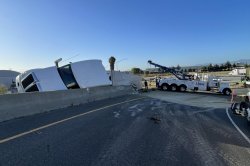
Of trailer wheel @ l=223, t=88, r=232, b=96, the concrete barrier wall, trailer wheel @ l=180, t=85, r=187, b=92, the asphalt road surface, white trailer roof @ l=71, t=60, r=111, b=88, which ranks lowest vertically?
trailer wheel @ l=223, t=88, r=232, b=96

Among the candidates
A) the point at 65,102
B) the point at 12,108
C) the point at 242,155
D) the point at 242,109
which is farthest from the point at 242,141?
the point at 65,102

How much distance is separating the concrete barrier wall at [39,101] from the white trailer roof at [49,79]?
13.0 metres

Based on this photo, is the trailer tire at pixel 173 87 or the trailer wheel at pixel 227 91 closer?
the trailer wheel at pixel 227 91

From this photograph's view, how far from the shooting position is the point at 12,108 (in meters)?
12.9

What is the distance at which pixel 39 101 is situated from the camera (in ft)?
50.0

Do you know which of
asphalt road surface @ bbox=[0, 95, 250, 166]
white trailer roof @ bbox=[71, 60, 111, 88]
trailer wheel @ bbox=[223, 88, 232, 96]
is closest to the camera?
asphalt road surface @ bbox=[0, 95, 250, 166]

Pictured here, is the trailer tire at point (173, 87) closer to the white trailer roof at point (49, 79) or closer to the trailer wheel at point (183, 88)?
the trailer wheel at point (183, 88)

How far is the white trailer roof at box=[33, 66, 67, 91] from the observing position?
35.5 m

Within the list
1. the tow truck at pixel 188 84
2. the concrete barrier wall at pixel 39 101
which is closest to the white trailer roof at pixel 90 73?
the tow truck at pixel 188 84

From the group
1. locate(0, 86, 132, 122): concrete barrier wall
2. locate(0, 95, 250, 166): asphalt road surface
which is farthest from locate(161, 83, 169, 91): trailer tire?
locate(0, 95, 250, 166): asphalt road surface

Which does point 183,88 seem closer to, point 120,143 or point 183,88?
point 183,88

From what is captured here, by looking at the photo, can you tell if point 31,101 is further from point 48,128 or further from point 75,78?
point 75,78

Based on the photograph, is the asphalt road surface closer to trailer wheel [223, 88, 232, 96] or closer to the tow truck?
trailer wheel [223, 88, 232, 96]

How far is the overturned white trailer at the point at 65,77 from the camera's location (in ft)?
117
